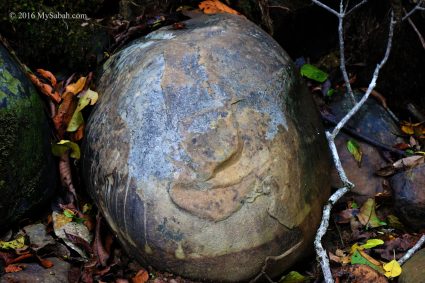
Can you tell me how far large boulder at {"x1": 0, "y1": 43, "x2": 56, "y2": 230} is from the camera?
118 inches

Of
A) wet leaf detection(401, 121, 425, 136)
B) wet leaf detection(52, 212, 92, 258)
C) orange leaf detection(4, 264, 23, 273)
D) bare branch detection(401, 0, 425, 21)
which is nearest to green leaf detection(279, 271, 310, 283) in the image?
wet leaf detection(52, 212, 92, 258)

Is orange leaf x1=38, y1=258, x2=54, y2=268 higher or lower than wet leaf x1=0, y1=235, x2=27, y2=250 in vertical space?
lower

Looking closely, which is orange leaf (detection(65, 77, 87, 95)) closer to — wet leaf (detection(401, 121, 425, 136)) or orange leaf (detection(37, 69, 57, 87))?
orange leaf (detection(37, 69, 57, 87))

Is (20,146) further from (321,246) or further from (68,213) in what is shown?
(321,246)

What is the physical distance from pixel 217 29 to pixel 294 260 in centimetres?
156

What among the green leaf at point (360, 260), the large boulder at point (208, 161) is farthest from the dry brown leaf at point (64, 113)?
the green leaf at point (360, 260)

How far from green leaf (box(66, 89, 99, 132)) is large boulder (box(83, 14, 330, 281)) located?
16cm

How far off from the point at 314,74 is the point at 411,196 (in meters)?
1.31

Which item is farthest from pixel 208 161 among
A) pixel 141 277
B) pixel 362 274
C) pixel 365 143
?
pixel 365 143

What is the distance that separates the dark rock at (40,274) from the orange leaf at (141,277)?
39cm

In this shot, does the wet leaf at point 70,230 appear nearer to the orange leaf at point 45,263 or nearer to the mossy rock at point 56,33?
the orange leaf at point 45,263

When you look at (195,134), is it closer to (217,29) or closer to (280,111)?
(280,111)

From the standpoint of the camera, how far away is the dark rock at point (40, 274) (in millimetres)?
2801

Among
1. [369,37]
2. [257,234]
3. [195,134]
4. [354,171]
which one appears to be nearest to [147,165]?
[195,134]
